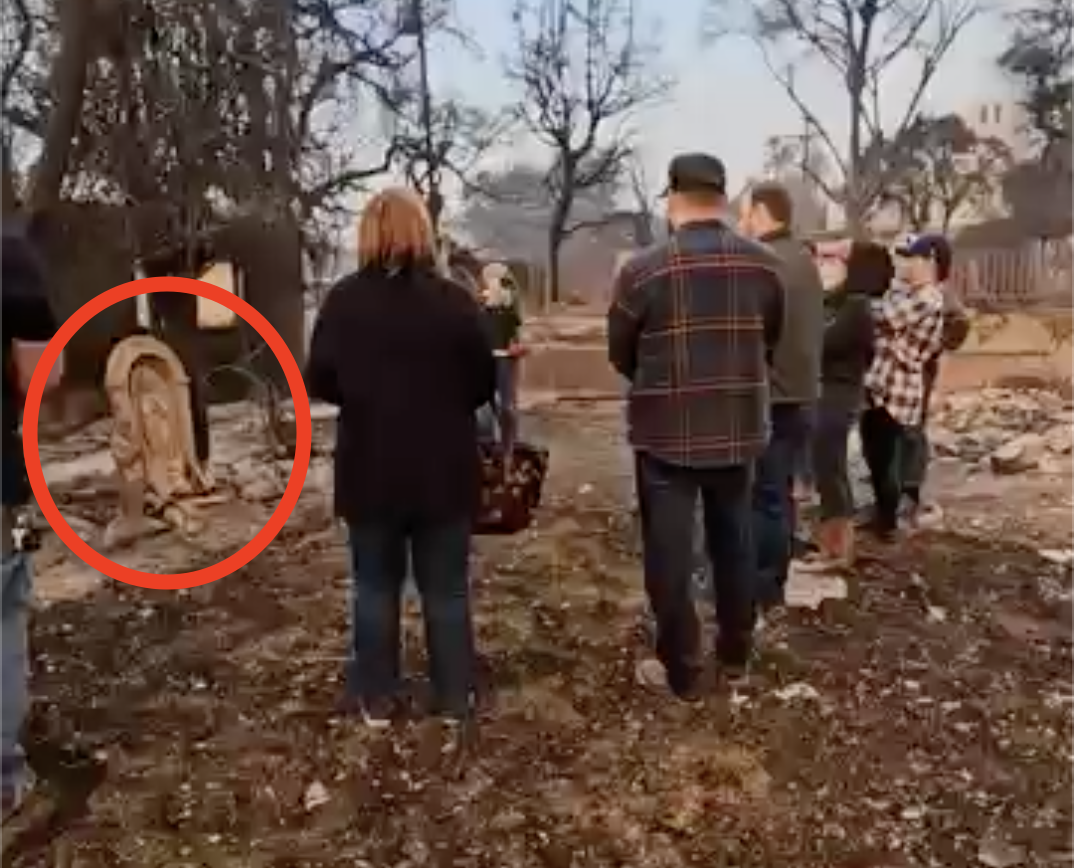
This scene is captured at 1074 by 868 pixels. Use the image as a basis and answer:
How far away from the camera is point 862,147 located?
26844 millimetres

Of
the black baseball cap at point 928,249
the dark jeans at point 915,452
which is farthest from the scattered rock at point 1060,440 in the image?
the black baseball cap at point 928,249

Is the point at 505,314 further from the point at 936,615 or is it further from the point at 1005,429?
the point at 1005,429

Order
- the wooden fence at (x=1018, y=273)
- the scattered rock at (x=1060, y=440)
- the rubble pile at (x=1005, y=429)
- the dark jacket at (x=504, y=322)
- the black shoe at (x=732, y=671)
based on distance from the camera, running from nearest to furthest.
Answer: the black shoe at (x=732, y=671) < the dark jacket at (x=504, y=322) < the rubble pile at (x=1005, y=429) < the scattered rock at (x=1060, y=440) < the wooden fence at (x=1018, y=273)

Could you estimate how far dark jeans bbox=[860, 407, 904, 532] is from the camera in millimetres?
6098

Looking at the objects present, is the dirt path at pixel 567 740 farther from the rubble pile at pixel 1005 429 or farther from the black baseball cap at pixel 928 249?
the rubble pile at pixel 1005 429

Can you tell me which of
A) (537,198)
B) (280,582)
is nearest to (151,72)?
(280,582)

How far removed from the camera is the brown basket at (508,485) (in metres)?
5.59

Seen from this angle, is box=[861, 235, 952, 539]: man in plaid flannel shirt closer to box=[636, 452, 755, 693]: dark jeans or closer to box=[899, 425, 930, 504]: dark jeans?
box=[899, 425, 930, 504]: dark jeans

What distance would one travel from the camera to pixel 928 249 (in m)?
5.78

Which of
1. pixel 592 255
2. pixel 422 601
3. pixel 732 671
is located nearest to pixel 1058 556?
pixel 732 671

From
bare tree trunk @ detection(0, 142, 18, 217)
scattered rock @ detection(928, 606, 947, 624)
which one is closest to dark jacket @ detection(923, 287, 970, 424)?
scattered rock @ detection(928, 606, 947, 624)

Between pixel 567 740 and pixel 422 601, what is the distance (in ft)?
1.77

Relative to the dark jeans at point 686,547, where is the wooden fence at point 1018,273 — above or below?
above

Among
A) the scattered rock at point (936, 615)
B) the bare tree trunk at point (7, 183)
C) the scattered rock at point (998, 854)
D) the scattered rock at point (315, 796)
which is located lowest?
the scattered rock at point (998, 854)
